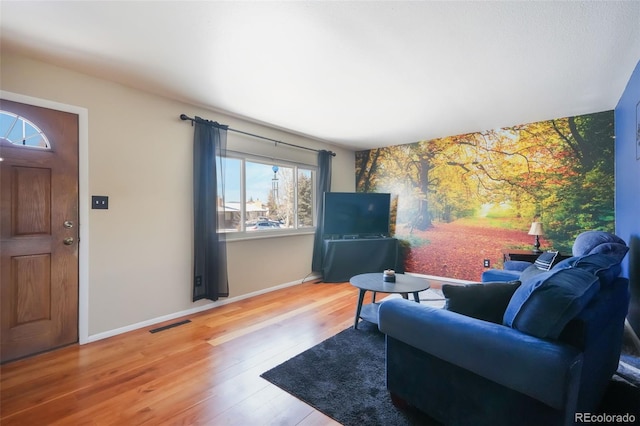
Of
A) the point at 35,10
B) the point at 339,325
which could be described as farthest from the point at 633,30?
the point at 35,10

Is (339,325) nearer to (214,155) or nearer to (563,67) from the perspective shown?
(214,155)

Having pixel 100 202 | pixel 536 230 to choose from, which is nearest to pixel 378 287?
pixel 536 230

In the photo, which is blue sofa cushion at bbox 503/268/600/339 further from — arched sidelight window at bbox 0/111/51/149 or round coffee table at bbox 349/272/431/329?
arched sidelight window at bbox 0/111/51/149

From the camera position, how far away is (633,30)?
1859mm

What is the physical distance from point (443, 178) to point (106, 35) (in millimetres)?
4373

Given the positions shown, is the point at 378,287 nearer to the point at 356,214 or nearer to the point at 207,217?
the point at 207,217

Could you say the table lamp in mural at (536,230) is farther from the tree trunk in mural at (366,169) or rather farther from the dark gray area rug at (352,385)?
the tree trunk in mural at (366,169)

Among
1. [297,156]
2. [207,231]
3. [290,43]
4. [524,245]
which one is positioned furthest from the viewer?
[297,156]

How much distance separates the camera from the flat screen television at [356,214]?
464 centimetres

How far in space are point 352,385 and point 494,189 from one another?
11.6 ft

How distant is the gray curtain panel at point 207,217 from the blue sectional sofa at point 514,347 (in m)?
2.24

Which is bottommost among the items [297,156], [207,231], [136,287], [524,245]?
[136,287]

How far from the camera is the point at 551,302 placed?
1.18m

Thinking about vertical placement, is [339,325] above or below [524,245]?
below
